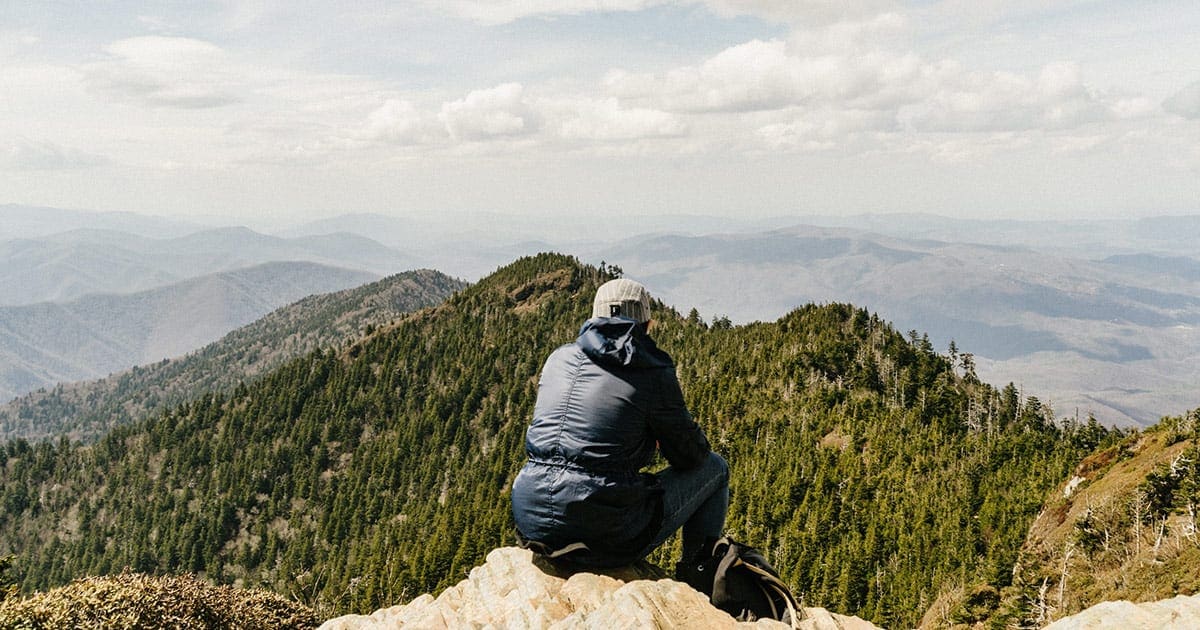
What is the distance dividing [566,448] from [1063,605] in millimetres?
23416

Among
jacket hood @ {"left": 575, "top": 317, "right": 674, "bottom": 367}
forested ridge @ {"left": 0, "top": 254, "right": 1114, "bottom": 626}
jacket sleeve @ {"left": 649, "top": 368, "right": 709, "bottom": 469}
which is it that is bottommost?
forested ridge @ {"left": 0, "top": 254, "right": 1114, "bottom": 626}

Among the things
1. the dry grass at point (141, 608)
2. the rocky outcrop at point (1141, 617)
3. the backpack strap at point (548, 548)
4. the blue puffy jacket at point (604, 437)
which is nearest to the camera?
the rocky outcrop at point (1141, 617)

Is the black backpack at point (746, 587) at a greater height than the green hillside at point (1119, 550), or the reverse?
the black backpack at point (746, 587)

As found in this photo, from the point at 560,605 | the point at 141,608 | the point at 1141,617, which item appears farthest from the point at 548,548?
the point at 141,608

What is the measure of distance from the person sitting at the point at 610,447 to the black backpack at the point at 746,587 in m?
1.01

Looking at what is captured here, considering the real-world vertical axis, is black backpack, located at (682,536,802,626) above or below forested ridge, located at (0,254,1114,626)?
above

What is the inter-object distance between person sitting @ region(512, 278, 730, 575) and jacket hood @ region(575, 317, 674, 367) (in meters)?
0.02

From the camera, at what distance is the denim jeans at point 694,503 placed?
10984 millimetres

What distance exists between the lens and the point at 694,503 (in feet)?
37.6

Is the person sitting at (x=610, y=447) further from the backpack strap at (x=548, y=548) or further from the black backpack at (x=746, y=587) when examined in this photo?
the black backpack at (x=746, y=587)

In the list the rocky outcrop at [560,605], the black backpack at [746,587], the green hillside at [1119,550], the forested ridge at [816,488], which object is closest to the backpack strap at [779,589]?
the black backpack at [746,587]

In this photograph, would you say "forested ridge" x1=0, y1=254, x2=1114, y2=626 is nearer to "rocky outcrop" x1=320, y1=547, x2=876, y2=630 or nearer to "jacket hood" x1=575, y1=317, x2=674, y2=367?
"rocky outcrop" x1=320, y1=547, x2=876, y2=630

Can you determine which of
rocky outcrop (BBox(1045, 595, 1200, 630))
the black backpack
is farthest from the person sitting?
rocky outcrop (BBox(1045, 595, 1200, 630))

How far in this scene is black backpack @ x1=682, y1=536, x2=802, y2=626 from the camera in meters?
11.0
